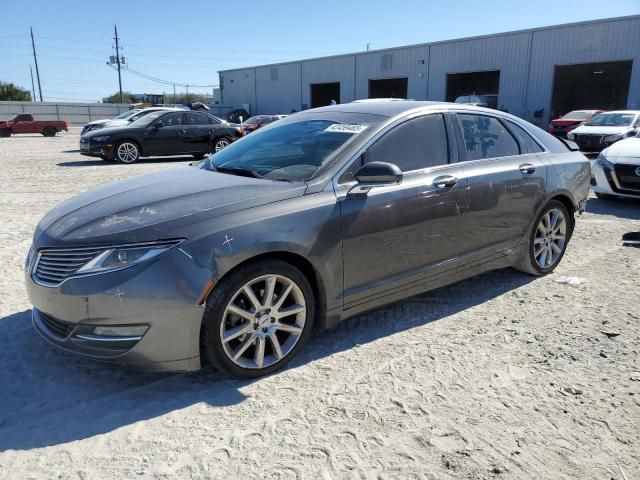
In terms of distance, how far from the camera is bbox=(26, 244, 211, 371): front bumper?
2.63 m

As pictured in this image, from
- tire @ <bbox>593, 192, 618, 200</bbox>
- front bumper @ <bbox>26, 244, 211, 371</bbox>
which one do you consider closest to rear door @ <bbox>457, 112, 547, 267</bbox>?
front bumper @ <bbox>26, 244, 211, 371</bbox>

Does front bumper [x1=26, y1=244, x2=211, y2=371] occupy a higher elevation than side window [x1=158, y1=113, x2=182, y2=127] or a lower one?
lower

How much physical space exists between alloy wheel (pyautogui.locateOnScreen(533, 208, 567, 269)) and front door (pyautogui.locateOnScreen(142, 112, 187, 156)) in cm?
1211

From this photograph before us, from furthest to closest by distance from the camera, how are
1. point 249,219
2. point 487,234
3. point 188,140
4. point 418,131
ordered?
point 188,140 < point 487,234 < point 418,131 < point 249,219

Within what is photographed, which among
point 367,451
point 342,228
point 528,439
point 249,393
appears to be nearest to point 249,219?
point 342,228

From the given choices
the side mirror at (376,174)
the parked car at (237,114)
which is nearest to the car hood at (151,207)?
the side mirror at (376,174)

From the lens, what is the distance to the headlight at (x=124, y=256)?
2682 mm

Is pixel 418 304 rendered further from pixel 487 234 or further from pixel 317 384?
pixel 317 384

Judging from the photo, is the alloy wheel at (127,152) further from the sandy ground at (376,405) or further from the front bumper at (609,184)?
the front bumper at (609,184)

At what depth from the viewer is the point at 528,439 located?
2.52 metres

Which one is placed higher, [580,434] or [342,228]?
[342,228]

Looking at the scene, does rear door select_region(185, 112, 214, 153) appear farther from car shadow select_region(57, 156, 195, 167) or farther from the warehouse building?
the warehouse building

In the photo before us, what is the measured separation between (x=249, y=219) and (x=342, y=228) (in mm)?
637

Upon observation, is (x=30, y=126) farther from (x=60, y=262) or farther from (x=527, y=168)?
(x=527, y=168)
